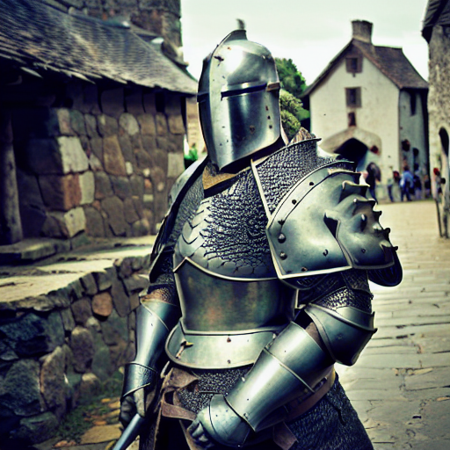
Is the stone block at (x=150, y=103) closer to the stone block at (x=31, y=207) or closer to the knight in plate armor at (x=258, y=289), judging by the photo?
the stone block at (x=31, y=207)

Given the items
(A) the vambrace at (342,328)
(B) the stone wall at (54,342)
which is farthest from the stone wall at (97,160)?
(A) the vambrace at (342,328)

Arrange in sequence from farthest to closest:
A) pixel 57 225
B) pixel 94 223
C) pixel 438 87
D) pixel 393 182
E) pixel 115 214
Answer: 1. pixel 393 182
2. pixel 438 87
3. pixel 115 214
4. pixel 94 223
5. pixel 57 225

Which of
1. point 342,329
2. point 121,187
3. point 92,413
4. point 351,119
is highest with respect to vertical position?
point 351,119

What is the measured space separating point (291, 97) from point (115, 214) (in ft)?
15.8

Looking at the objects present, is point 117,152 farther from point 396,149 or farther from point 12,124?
point 396,149

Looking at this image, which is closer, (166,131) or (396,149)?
(166,131)

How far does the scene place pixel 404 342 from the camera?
566 centimetres

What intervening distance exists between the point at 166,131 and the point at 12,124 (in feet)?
7.77

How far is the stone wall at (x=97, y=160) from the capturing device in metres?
6.23

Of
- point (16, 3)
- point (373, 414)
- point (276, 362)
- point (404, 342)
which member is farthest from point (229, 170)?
point (16, 3)

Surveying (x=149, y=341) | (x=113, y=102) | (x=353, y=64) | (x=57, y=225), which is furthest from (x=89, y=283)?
(x=353, y=64)

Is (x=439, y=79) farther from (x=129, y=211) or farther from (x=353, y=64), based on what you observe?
(x=129, y=211)

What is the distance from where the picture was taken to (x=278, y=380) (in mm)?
2033

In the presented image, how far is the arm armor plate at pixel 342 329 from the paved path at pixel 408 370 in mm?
2089
